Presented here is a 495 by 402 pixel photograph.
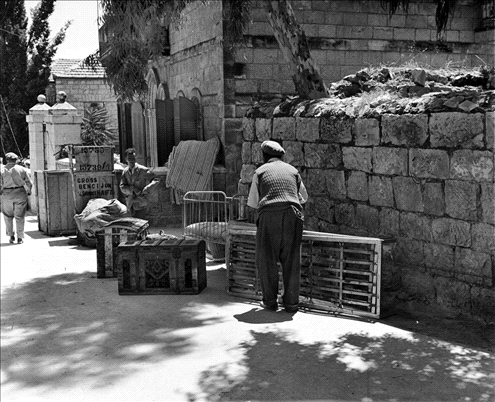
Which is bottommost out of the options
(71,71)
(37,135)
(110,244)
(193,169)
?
(110,244)

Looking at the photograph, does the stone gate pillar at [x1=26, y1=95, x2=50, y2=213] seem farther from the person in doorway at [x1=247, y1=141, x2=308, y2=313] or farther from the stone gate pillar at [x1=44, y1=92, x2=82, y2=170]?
the person in doorway at [x1=247, y1=141, x2=308, y2=313]

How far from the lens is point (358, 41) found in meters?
14.8

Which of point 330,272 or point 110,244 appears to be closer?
point 330,272

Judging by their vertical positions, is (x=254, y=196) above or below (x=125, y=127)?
below

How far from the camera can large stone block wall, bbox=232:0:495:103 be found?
1407cm

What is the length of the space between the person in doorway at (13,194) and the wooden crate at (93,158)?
0.98 metres

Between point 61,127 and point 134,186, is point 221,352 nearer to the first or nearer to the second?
point 134,186

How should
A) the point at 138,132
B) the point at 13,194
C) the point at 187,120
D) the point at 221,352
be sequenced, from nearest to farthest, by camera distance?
1. the point at 221,352
2. the point at 13,194
3. the point at 187,120
4. the point at 138,132

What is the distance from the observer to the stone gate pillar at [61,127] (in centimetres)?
1602

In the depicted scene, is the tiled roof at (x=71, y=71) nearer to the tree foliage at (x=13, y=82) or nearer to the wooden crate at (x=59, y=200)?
the tree foliage at (x=13, y=82)

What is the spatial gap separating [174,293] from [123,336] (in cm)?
172

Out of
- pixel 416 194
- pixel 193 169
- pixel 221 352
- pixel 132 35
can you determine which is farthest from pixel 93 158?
pixel 221 352

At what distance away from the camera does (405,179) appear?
7.84 m

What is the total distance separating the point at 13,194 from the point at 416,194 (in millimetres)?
7666
